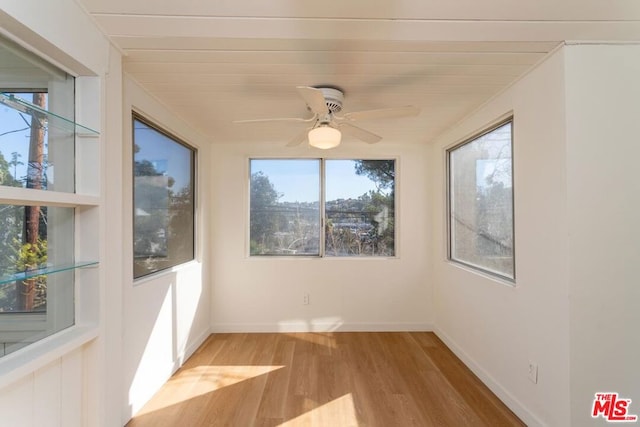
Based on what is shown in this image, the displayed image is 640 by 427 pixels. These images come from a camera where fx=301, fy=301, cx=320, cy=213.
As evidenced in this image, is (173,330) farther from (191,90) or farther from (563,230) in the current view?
(563,230)

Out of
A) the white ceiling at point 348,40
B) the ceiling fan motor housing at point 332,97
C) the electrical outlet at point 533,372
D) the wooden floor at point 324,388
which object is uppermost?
the white ceiling at point 348,40

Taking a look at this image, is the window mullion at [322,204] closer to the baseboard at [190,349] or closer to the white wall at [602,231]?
the baseboard at [190,349]

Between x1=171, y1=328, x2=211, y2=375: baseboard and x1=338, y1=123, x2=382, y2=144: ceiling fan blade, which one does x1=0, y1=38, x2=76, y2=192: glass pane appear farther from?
x1=171, y1=328, x2=211, y2=375: baseboard

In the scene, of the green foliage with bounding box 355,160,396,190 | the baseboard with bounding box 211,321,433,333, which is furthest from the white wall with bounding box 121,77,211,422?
the green foliage with bounding box 355,160,396,190

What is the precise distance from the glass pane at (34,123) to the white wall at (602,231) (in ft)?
8.33

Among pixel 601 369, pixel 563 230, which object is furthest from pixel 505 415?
pixel 563 230

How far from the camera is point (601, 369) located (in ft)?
5.18

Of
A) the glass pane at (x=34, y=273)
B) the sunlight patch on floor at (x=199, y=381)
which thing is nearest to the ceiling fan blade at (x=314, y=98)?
the glass pane at (x=34, y=273)

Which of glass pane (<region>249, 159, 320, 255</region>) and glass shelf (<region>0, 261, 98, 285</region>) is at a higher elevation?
glass pane (<region>249, 159, 320, 255</region>)

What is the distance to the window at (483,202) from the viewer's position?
2285 millimetres

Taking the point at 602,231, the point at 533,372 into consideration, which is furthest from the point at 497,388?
the point at 602,231

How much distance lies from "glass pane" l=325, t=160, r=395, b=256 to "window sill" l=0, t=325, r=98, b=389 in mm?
A: 2577

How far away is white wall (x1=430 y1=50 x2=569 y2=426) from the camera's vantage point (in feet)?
5.43

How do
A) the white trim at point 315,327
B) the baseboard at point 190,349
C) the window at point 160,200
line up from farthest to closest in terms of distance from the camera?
1. the white trim at point 315,327
2. the baseboard at point 190,349
3. the window at point 160,200
